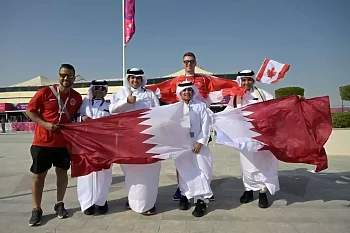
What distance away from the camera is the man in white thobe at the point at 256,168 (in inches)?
162

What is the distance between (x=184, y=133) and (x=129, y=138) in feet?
2.47

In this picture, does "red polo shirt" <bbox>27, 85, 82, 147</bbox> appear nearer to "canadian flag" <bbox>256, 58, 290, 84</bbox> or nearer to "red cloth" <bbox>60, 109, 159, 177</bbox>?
"red cloth" <bbox>60, 109, 159, 177</bbox>

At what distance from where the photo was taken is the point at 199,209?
12.3ft

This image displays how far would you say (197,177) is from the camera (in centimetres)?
381

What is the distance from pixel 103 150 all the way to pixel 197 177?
1.31m

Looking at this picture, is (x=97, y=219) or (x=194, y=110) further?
(x=194, y=110)

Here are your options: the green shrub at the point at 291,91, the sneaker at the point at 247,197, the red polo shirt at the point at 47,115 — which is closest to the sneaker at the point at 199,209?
the sneaker at the point at 247,197

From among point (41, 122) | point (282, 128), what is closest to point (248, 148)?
point (282, 128)

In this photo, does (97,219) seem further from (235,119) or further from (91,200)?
→ (235,119)

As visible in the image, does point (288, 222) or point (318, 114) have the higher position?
point (318, 114)

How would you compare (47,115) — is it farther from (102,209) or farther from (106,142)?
(102,209)

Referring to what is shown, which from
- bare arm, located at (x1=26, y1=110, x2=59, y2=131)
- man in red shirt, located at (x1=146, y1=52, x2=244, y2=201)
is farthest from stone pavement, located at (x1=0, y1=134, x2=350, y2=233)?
bare arm, located at (x1=26, y1=110, x2=59, y2=131)

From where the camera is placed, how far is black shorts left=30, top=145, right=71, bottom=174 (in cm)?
353


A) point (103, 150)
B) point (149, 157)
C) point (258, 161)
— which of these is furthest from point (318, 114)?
point (103, 150)
